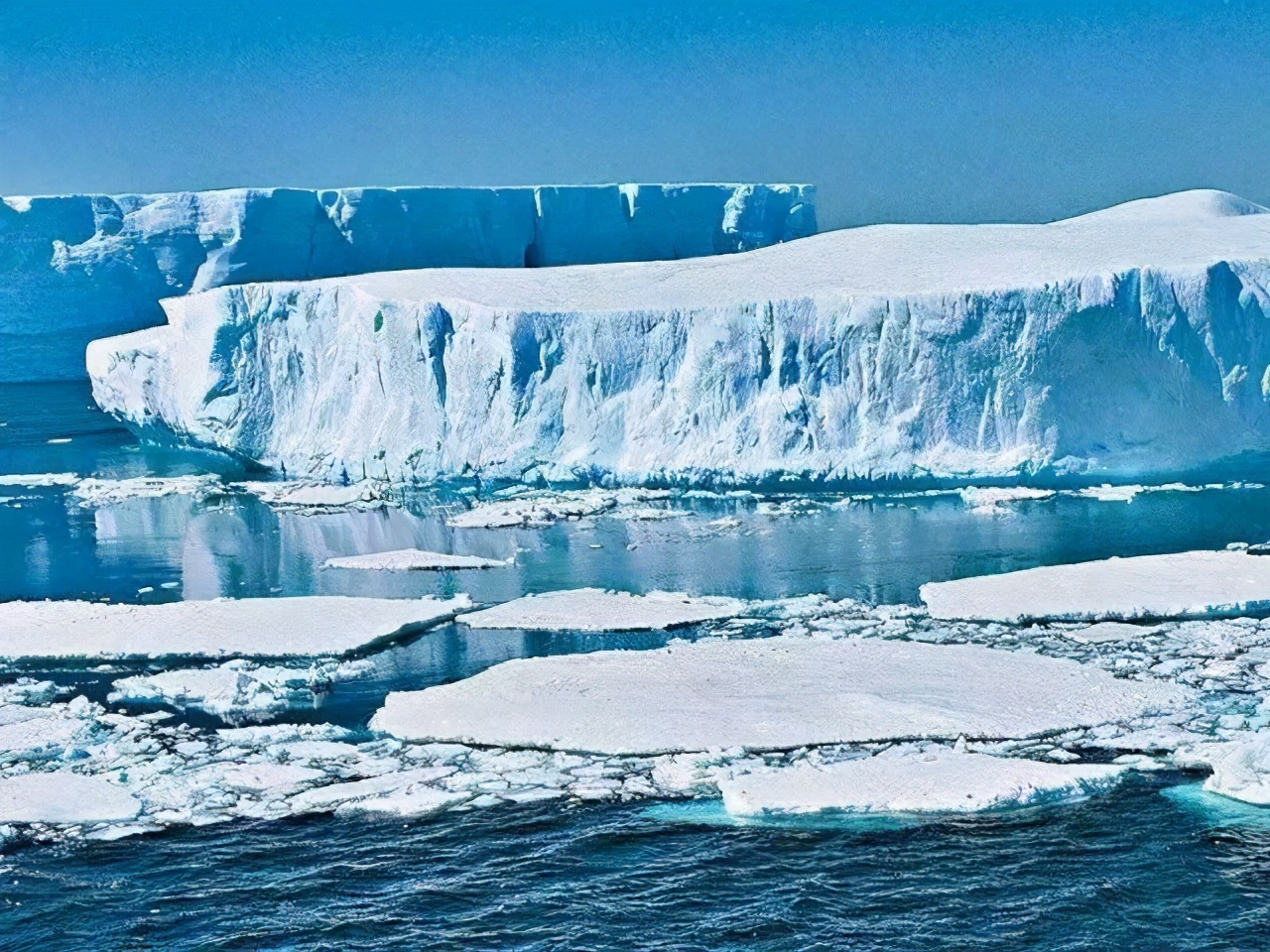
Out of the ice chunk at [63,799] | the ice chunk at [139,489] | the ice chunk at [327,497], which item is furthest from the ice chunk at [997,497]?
the ice chunk at [63,799]

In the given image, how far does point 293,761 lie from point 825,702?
2611mm

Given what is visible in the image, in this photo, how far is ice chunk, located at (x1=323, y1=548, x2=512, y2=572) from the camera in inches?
453

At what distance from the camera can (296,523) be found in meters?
13.8

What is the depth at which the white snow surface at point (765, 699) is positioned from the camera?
7.09 m

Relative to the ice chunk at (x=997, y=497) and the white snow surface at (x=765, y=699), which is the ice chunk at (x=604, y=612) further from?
the ice chunk at (x=997, y=497)

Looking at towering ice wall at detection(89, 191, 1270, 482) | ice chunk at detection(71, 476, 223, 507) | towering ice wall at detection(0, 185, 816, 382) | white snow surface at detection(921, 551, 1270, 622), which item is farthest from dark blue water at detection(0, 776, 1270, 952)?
towering ice wall at detection(0, 185, 816, 382)

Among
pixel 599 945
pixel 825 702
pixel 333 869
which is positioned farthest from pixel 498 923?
pixel 825 702

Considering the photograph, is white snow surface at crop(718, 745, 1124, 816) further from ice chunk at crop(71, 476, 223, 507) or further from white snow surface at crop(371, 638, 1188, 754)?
ice chunk at crop(71, 476, 223, 507)

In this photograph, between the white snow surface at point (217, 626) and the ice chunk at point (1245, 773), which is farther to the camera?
the white snow surface at point (217, 626)

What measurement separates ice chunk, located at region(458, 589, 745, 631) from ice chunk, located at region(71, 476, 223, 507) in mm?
6669

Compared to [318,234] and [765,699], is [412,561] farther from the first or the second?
[318,234]

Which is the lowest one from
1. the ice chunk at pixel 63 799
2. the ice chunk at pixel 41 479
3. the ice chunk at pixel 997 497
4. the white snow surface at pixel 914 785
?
the white snow surface at pixel 914 785

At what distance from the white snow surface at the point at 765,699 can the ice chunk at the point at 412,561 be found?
10.4ft

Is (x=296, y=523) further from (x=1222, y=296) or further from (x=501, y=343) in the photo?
(x=1222, y=296)
